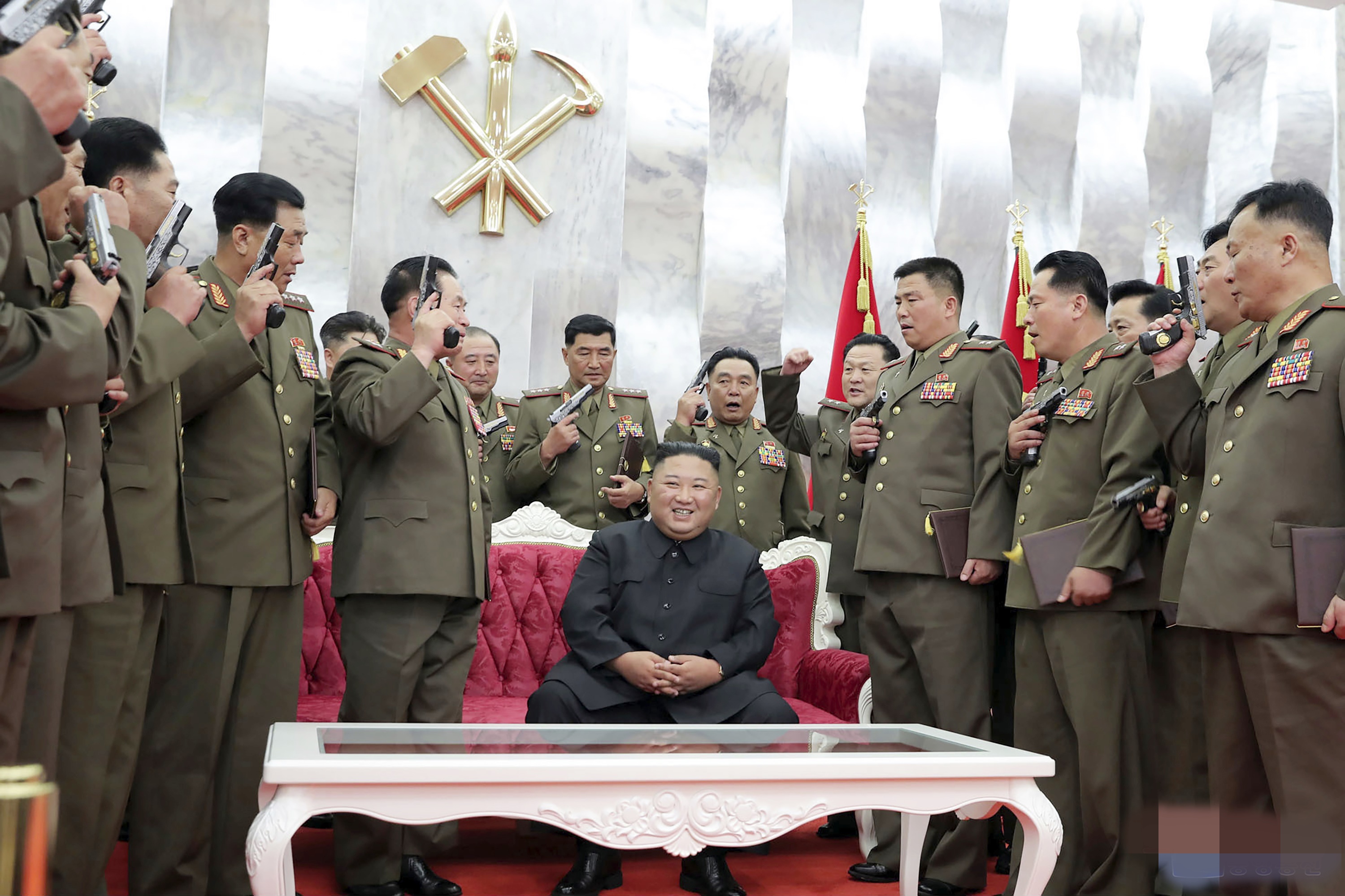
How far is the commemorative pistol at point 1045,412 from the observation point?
326 cm

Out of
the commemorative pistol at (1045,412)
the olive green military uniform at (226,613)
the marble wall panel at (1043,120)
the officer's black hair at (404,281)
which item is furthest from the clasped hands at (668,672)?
the marble wall panel at (1043,120)

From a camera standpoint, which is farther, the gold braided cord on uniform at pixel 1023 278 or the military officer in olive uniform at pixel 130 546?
the gold braided cord on uniform at pixel 1023 278

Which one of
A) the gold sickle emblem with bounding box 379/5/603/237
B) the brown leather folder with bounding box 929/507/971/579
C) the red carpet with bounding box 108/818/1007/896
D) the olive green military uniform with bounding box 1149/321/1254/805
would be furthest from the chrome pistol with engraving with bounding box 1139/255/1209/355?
the gold sickle emblem with bounding box 379/5/603/237

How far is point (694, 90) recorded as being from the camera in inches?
260

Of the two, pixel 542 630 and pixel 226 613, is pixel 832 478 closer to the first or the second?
pixel 542 630

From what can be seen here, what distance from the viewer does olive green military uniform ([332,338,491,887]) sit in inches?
119

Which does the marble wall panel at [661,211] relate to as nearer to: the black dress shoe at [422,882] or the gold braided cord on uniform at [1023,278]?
the gold braided cord on uniform at [1023,278]

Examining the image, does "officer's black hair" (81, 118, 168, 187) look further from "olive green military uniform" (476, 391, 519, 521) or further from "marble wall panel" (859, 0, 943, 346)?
"marble wall panel" (859, 0, 943, 346)

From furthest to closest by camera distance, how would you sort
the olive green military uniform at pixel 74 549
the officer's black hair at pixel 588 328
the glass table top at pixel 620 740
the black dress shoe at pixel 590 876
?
the officer's black hair at pixel 588 328 → the black dress shoe at pixel 590 876 → the glass table top at pixel 620 740 → the olive green military uniform at pixel 74 549

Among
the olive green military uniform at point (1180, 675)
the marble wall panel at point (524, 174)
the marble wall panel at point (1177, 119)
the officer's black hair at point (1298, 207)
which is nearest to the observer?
the officer's black hair at point (1298, 207)

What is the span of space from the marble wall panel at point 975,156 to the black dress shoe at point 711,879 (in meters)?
4.56

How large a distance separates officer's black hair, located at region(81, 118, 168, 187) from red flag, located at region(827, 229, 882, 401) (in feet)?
13.3

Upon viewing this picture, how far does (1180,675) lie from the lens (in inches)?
125

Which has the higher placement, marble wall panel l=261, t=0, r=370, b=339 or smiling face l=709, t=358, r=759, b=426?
marble wall panel l=261, t=0, r=370, b=339
